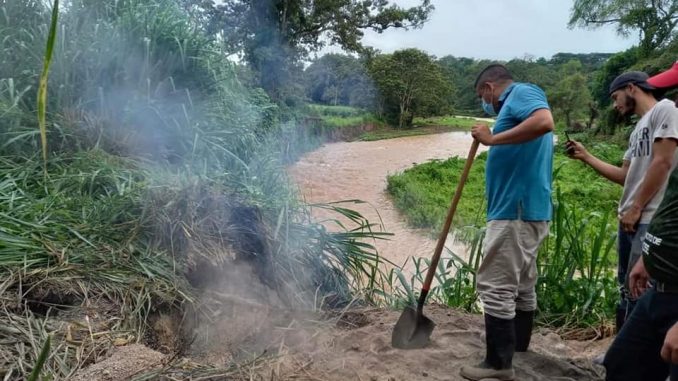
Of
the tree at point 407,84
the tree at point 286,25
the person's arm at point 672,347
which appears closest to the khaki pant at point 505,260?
the person's arm at point 672,347

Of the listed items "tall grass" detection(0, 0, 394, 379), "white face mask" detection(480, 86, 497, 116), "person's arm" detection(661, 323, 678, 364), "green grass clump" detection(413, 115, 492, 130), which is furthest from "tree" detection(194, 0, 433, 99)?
"green grass clump" detection(413, 115, 492, 130)

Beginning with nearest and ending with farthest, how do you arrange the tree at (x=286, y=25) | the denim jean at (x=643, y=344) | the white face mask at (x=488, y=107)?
the denim jean at (x=643, y=344)
the white face mask at (x=488, y=107)
the tree at (x=286, y=25)

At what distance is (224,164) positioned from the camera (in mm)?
3732

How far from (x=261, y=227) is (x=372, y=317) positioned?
0.88 m

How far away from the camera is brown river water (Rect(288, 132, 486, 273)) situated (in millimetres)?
8789

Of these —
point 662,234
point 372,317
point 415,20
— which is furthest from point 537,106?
point 415,20

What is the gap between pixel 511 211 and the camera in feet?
6.80

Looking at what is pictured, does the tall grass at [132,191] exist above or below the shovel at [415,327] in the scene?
above

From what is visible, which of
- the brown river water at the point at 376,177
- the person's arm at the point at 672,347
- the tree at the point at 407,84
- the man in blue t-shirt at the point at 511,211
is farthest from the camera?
the tree at the point at 407,84

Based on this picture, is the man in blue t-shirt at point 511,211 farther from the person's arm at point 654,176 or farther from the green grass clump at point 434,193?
the green grass clump at point 434,193

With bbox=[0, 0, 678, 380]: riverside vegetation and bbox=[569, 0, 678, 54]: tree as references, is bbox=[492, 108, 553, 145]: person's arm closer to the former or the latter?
bbox=[0, 0, 678, 380]: riverside vegetation

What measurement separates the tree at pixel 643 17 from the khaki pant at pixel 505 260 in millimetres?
18542

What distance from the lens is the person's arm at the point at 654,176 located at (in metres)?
2.11

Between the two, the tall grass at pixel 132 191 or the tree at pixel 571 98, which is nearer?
the tall grass at pixel 132 191
